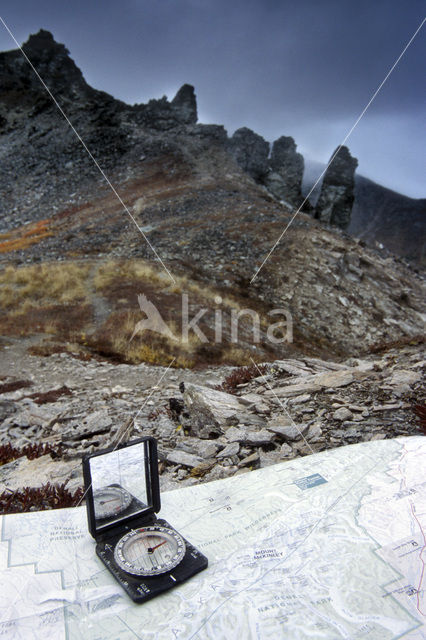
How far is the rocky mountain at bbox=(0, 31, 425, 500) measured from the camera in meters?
6.84

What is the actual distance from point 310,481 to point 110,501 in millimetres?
2022

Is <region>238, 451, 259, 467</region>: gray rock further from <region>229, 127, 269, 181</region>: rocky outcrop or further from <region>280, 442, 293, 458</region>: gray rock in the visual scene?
<region>229, 127, 269, 181</region>: rocky outcrop

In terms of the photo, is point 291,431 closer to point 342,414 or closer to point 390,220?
point 342,414

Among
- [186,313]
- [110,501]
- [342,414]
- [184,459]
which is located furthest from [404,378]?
[186,313]

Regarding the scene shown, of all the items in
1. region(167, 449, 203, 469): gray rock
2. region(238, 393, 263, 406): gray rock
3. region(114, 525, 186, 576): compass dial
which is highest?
region(114, 525, 186, 576): compass dial

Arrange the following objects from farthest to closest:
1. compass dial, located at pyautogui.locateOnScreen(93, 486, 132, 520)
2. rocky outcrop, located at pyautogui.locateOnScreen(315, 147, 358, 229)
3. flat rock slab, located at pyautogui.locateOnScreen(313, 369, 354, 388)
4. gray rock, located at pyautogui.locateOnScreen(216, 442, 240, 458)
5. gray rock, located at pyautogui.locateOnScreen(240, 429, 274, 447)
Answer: rocky outcrop, located at pyautogui.locateOnScreen(315, 147, 358, 229) < flat rock slab, located at pyautogui.locateOnScreen(313, 369, 354, 388) < gray rock, located at pyautogui.locateOnScreen(240, 429, 274, 447) < gray rock, located at pyautogui.locateOnScreen(216, 442, 240, 458) < compass dial, located at pyautogui.locateOnScreen(93, 486, 132, 520)

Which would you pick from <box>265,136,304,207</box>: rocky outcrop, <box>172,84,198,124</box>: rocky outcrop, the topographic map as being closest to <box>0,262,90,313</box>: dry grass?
the topographic map

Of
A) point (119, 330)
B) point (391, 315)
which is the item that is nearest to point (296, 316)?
point (391, 315)

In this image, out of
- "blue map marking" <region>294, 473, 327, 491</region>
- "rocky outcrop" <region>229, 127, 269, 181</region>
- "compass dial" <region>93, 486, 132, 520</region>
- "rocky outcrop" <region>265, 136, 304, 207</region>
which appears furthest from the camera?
"rocky outcrop" <region>265, 136, 304, 207</region>

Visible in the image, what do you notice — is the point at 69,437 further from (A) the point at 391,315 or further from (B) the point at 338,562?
(A) the point at 391,315

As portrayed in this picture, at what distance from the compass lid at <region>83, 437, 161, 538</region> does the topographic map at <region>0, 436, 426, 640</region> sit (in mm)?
237

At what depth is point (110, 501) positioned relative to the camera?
360cm

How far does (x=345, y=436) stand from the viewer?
565cm

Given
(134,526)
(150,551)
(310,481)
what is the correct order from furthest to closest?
(310,481)
(134,526)
(150,551)
